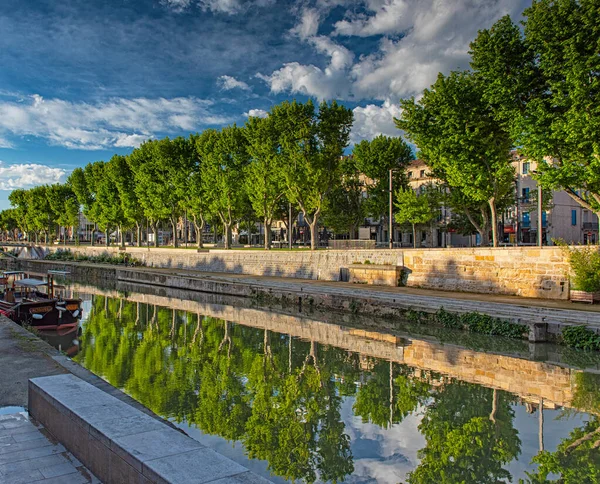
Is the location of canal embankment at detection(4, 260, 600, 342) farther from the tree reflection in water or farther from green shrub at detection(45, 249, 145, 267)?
green shrub at detection(45, 249, 145, 267)

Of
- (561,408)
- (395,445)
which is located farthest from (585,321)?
(395,445)

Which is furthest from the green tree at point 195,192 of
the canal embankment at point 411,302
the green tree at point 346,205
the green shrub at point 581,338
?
the green shrub at point 581,338

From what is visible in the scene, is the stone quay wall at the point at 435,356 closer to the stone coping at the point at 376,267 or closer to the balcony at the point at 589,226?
the stone coping at the point at 376,267

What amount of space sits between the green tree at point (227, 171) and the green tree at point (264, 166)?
2.29m

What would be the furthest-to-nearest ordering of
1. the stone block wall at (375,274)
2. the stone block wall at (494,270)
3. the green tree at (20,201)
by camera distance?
1. the green tree at (20,201)
2. the stone block wall at (375,274)
3. the stone block wall at (494,270)

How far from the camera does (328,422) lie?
1001cm

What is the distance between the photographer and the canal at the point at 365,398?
8.05m

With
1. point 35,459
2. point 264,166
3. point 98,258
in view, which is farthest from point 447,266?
point 98,258

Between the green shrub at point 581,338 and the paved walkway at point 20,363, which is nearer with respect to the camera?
the paved walkway at point 20,363

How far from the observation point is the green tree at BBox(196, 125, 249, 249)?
43062mm

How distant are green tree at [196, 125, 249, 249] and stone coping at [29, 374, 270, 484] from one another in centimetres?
3798

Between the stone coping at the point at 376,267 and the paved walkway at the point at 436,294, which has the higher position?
the stone coping at the point at 376,267

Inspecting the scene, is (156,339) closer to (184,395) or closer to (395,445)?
(184,395)

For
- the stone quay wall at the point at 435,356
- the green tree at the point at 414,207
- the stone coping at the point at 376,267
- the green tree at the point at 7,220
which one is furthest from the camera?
the green tree at the point at 7,220
